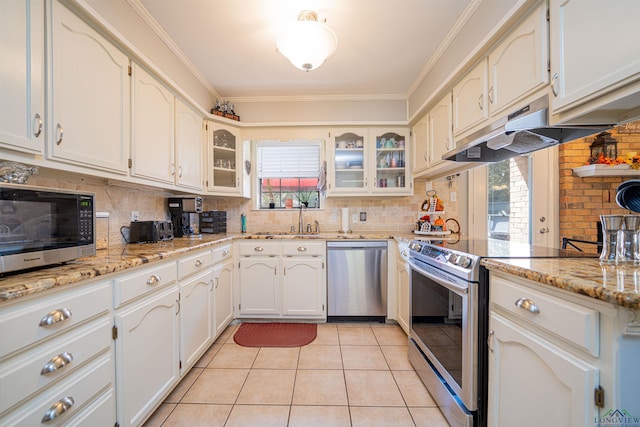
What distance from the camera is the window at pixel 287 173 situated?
3.32 meters

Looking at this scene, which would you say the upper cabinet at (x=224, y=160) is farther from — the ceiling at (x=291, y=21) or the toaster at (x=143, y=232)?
the toaster at (x=143, y=232)

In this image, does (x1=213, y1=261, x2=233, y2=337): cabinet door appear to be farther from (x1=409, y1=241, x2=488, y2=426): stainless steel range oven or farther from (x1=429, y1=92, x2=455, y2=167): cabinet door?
(x1=429, y1=92, x2=455, y2=167): cabinet door

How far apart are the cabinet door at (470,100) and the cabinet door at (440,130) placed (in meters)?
0.10

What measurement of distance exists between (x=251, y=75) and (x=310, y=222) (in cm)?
175

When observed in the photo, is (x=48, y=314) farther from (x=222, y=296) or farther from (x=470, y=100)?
(x=470, y=100)

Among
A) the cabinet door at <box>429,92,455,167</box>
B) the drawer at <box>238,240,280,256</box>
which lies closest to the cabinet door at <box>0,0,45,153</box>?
the drawer at <box>238,240,280,256</box>

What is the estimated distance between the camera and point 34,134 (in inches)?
41.9

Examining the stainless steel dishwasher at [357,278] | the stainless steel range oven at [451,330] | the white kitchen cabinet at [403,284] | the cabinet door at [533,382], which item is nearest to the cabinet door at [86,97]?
the stainless steel dishwasher at [357,278]

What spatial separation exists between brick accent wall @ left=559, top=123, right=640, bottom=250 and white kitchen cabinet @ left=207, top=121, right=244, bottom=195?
3526mm

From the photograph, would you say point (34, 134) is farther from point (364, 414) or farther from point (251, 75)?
point (364, 414)

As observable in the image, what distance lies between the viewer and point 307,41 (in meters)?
1.61

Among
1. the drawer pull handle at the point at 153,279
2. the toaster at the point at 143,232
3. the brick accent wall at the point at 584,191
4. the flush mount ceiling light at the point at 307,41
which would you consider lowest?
the drawer pull handle at the point at 153,279

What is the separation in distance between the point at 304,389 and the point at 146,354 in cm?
97

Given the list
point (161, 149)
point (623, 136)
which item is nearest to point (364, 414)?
point (161, 149)
